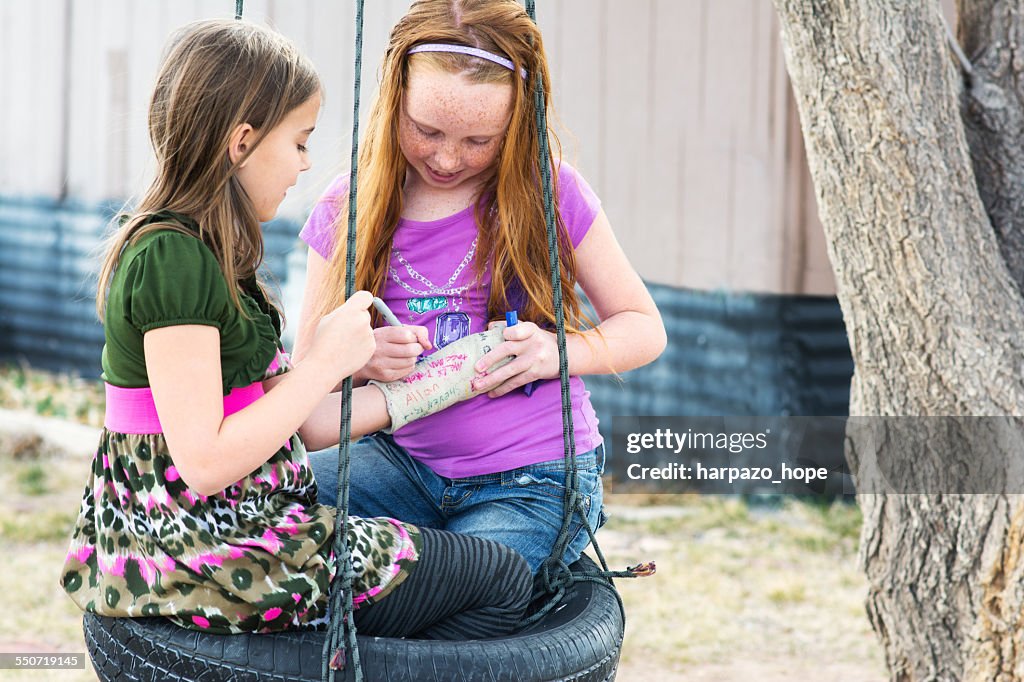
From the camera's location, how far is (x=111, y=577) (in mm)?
1502

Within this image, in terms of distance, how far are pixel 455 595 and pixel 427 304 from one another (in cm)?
56

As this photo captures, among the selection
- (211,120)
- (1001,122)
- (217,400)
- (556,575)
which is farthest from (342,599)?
(1001,122)

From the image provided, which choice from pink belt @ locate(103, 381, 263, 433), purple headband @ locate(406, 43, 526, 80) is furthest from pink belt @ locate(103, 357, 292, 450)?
purple headband @ locate(406, 43, 526, 80)

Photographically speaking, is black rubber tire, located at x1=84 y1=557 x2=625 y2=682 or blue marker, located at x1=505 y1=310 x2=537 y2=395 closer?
black rubber tire, located at x1=84 y1=557 x2=625 y2=682

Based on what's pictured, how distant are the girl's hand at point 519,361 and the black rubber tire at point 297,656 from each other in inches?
17.3

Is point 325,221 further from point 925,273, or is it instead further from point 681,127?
point 681,127

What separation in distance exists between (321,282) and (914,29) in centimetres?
144

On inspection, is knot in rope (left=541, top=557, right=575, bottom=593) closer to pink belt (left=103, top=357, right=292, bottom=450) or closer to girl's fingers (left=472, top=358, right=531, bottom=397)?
girl's fingers (left=472, top=358, right=531, bottom=397)

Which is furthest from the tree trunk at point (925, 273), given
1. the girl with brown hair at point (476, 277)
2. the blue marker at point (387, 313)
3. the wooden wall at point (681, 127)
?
the wooden wall at point (681, 127)

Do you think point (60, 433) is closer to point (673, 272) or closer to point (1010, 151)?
point (673, 272)

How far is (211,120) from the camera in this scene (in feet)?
4.81

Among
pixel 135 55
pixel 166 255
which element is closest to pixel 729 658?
pixel 166 255

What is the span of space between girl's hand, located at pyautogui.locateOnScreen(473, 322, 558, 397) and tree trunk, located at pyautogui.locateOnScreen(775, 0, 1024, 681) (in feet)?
3.40

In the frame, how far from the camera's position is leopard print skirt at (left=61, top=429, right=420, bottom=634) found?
4.79 ft
